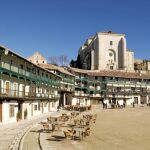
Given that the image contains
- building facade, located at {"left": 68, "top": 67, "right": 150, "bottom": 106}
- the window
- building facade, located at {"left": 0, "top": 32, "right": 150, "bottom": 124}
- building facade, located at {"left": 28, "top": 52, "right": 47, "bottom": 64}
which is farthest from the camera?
building facade, located at {"left": 28, "top": 52, "right": 47, "bottom": 64}

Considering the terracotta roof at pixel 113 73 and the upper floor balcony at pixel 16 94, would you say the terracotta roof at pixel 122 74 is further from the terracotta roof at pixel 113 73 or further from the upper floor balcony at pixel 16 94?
the upper floor balcony at pixel 16 94

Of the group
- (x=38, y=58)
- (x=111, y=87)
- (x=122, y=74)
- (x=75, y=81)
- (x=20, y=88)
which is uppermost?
(x=38, y=58)

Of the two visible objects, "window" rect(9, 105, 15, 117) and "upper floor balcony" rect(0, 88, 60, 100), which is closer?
"upper floor balcony" rect(0, 88, 60, 100)

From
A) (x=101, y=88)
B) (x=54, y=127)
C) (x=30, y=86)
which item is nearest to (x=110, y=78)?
(x=101, y=88)

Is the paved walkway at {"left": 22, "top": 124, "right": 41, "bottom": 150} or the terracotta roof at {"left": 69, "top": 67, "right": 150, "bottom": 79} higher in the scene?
the terracotta roof at {"left": 69, "top": 67, "right": 150, "bottom": 79}

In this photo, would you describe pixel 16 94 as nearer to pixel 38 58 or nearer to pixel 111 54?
pixel 38 58

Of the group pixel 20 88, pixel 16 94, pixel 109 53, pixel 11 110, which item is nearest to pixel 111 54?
pixel 109 53

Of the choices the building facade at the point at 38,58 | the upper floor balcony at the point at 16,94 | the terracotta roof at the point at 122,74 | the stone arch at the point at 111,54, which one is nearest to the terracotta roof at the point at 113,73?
the terracotta roof at the point at 122,74

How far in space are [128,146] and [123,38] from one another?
91.4 meters

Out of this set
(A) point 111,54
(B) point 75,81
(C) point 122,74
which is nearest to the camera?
(B) point 75,81

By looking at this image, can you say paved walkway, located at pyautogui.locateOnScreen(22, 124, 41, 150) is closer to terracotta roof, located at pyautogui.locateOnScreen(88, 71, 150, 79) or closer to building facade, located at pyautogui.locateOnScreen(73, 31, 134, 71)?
terracotta roof, located at pyautogui.locateOnScreen(88, 71, 150, 79)

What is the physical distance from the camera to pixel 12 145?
21.7 m

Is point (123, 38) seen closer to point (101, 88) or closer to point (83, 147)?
point (101, 88)

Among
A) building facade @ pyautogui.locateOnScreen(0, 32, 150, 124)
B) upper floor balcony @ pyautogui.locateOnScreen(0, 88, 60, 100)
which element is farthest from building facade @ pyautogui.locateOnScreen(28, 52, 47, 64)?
upper floor balcony @ pyautogui.locateOnScreen(0, 88, 60, 100)
